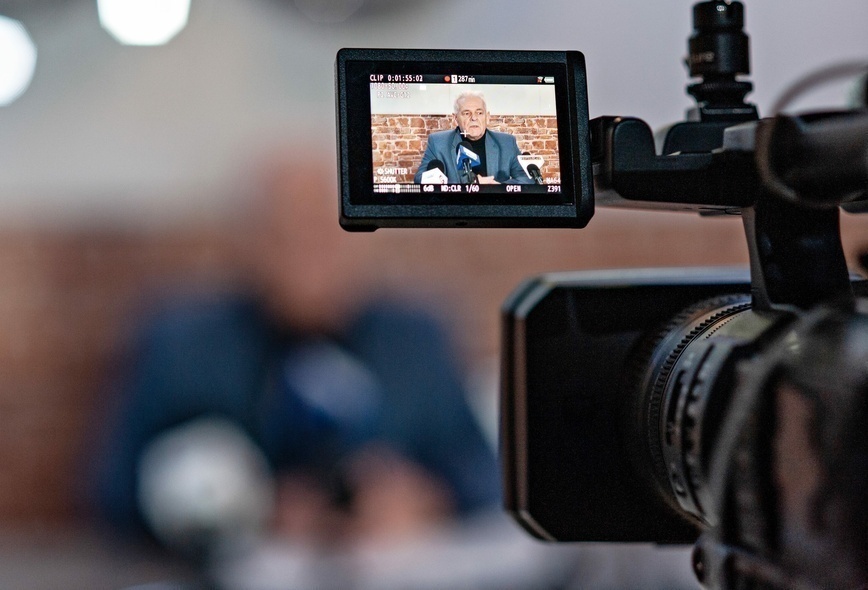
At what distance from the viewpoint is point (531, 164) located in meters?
0.53

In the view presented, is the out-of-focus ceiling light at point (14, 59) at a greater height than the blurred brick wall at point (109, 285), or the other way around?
the out-of-focus ceiling light at point (14, 59)

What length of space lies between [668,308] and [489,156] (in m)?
0.15

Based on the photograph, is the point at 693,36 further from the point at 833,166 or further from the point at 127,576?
the point at 127,576

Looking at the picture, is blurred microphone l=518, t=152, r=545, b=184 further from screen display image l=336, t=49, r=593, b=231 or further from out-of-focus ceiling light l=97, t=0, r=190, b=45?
out-of-focus ceiling light l=97, t=0, r=190, b=45

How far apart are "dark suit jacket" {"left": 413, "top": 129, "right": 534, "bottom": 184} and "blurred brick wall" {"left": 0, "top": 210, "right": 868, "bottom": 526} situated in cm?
148

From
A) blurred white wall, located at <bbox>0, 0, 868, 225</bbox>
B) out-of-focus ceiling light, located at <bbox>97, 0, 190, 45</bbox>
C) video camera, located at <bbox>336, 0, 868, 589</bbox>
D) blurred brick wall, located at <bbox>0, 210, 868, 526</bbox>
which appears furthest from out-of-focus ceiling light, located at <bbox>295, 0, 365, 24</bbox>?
video camera, located at <bbox>336, 0, 868, 589</bbox>

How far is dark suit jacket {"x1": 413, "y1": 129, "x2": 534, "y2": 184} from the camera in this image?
0.52 metres

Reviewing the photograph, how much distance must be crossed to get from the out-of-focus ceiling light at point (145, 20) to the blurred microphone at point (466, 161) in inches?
64.8

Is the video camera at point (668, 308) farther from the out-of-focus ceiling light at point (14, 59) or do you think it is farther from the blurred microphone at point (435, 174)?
the out-of-focus ceiling light at point (14, 59)

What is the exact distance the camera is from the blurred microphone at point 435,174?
0.52 metres

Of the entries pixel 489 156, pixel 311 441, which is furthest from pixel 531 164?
pixel 311 441

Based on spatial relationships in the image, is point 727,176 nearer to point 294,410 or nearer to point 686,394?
point 686,394

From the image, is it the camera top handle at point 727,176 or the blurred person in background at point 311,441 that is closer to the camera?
the camera top handle at point 727,176

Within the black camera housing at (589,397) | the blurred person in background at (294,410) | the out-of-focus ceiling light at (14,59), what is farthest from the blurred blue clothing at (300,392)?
the black camera housing at (589,397)
